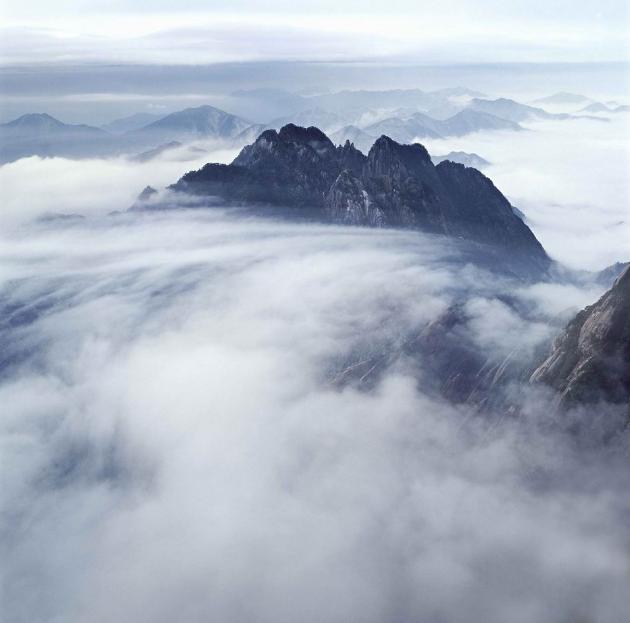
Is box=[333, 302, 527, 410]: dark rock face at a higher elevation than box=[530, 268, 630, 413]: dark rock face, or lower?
lower

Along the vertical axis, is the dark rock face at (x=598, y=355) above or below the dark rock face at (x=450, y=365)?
above

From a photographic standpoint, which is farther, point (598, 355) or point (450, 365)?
point (450, 365)

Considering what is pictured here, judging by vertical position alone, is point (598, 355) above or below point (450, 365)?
above

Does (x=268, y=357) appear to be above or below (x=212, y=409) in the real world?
above

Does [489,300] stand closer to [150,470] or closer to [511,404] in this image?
[511,404]

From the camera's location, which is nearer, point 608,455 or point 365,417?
point 608,455

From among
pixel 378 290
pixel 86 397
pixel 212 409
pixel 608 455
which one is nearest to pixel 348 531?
pixel 608 455

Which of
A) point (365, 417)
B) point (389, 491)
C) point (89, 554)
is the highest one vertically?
point (365, 417)

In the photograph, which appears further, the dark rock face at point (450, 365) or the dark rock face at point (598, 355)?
the dark rock face at point (450, 365)
